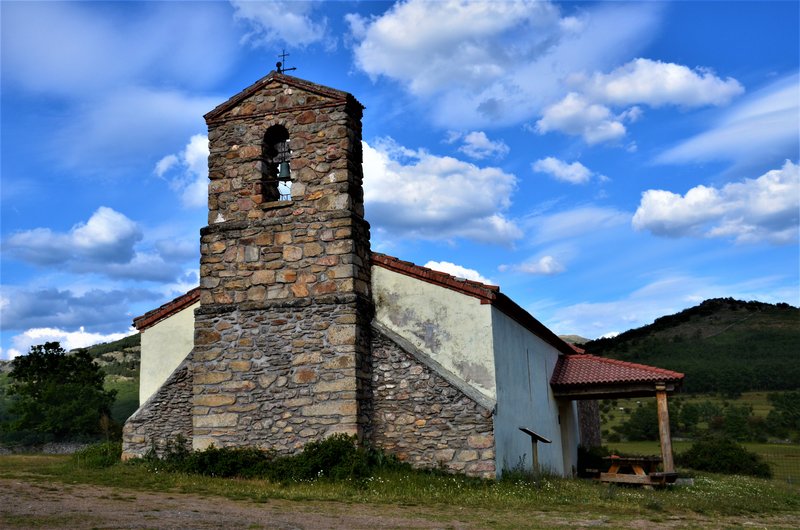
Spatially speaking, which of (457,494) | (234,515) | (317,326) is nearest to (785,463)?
(457,494)

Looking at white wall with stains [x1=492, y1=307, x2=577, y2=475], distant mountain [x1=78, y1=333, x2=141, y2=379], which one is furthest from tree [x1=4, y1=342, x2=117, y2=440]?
white wall with stains [x1=492, y1=307, x2=577, y2=475]

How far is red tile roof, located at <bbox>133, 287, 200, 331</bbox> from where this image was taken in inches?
648

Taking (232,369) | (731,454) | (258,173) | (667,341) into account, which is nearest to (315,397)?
(232,369)

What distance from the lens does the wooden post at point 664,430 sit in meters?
16.2

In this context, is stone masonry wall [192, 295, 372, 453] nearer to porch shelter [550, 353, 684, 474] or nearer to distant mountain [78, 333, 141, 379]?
porch shelter [550, 353, 684, 474]

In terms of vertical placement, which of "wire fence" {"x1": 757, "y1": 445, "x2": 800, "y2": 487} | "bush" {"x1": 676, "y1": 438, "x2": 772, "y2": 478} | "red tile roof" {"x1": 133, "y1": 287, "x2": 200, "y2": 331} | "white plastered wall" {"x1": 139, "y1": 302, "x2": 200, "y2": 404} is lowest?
"wire fence" {"x1": 757, "y1": 445, "x2": 800, "y2": 487}

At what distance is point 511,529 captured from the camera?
347 inches

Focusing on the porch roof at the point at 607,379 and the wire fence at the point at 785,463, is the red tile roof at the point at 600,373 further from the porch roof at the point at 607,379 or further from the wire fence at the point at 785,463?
the wire fence at the point at 785,463

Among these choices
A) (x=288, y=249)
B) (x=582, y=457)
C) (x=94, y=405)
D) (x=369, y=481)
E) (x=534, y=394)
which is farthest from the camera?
(x=94, y=405)

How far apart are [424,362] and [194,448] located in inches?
189

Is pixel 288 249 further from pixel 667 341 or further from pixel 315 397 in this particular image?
pixel 667 341

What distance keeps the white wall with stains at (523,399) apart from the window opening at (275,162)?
5.14 meters

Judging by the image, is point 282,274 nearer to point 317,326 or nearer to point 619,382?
point 317,326

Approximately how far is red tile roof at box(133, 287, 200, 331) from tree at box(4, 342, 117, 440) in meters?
17.0
